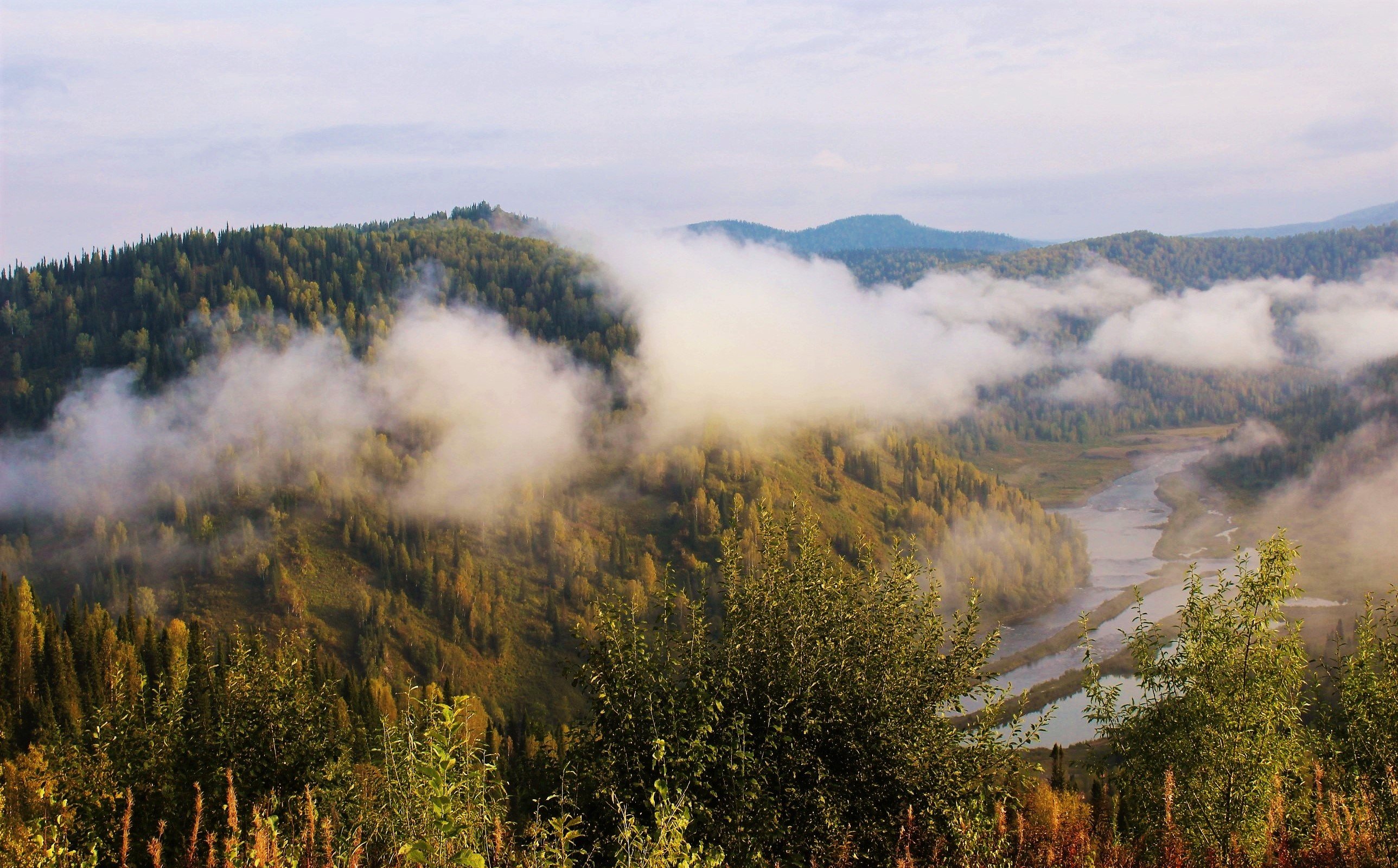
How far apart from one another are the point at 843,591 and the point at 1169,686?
13.9 m

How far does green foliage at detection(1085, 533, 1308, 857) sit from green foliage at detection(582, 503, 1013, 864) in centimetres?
748

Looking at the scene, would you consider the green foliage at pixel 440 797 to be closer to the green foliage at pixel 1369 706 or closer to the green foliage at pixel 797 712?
the green foliage at pixel 797 712

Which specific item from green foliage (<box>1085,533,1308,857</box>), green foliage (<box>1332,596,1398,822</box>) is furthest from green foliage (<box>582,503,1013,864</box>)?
green foliage (<box>1332,596,1398,822</box>)

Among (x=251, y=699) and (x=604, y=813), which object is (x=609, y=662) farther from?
(x=251, y=699)

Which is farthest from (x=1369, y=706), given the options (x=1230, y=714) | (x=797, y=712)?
(x=797, y=712)

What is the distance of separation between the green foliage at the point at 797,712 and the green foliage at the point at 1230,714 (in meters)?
7.48

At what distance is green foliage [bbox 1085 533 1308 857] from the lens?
25.6 metres

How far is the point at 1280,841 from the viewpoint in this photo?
17.9 meters

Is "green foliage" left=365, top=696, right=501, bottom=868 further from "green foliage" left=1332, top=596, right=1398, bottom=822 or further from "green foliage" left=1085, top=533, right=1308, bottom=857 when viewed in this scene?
"green foliage" left=1332, top=596, right=1398, bottom=822

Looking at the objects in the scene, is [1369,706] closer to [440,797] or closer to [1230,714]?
[1230,714]

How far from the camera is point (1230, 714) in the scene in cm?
2634

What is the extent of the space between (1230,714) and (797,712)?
44.8ft

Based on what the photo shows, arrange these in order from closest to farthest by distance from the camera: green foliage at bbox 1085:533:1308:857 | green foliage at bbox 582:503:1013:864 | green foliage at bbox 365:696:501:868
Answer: green foliage at bbox 365:696:501:868 < green foliage at bbox 582:503:1013:864 < green foliage at bbox 1085:533:1308:857

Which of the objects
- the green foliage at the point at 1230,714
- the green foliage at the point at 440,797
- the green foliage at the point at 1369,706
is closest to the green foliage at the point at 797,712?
the green foliage at the point at 440,797
